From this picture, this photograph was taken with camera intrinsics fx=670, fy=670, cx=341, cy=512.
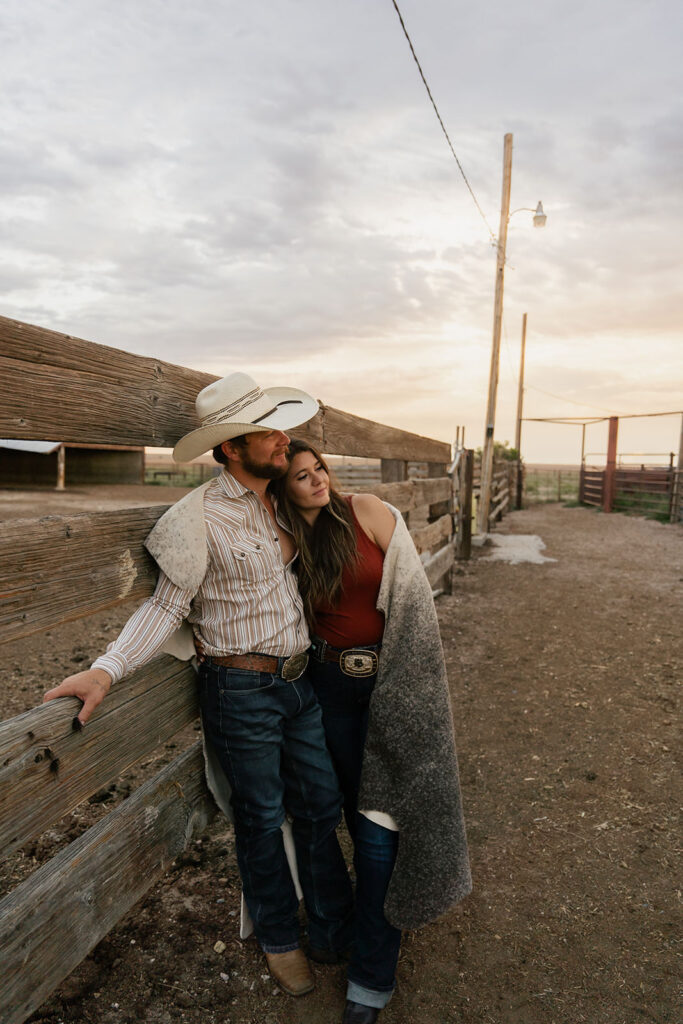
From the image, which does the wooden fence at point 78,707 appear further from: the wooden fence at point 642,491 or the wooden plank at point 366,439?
the wooden fence at point 642,491

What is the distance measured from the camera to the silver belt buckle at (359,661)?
2332 mm

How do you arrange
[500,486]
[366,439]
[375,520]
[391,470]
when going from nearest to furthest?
[375,520], [366,439], [391,470], [500,486]

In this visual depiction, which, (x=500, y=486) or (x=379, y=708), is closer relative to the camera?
(x=379, y=708)

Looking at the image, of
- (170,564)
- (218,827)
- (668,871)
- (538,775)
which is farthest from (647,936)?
(170,564)

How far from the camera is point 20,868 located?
2.87 meters

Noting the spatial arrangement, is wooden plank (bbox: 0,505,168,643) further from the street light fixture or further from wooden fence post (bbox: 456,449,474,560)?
the street light fixture

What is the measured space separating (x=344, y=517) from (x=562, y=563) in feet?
27.4

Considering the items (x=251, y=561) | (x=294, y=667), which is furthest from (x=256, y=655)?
(x=251, y=561)

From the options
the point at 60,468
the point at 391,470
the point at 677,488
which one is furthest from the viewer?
the point at 60,468

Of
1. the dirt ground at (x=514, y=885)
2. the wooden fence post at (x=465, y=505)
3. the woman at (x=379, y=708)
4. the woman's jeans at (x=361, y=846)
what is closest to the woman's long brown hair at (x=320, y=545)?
the woman at (x=379, y=708)

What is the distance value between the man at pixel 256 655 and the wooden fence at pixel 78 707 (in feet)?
0.45

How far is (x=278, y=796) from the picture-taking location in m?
2.29

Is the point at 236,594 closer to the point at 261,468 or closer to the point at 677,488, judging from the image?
the point at 261,468

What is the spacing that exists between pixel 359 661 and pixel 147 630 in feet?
2.42
